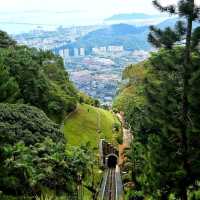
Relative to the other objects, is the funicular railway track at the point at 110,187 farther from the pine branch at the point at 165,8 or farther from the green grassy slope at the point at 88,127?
the pine branch at the point at 165,8

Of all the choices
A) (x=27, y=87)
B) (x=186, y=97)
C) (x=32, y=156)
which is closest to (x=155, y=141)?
(x=186, y=97)

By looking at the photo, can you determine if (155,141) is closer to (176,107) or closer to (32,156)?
(176,107)

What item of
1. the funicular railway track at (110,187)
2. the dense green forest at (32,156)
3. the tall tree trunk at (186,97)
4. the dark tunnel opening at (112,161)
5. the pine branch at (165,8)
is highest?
the pine branch at (165,8)

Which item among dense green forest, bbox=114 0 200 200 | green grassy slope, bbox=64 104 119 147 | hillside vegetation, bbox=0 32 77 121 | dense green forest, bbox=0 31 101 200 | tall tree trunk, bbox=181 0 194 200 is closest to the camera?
tall tree trunk, bbox=181 0 194 200

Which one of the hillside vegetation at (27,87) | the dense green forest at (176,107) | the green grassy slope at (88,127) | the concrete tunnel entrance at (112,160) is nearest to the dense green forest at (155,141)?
the dense green forest at (176,107)

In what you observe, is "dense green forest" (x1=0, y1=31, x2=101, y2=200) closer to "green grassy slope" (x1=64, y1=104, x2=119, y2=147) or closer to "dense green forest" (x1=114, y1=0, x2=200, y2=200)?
"dense green forest" (x1=114, y1=0, x2=200, y2=200)

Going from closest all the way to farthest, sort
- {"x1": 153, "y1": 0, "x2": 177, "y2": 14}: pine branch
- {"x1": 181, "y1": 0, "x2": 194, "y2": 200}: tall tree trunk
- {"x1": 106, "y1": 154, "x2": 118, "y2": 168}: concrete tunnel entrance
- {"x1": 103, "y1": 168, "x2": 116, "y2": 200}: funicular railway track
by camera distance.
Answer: {"x1": 153, "y1": 0, "x2": 177, "y2": 14}: pine branch → {"x1": 181, "y1": 0, "x2": 194, "y2": 200}: tall tree trunk → {"x1": 103, "y1": 168, "x2": 116, "y2": 200}: funicular railway track → {"x1": 106, "y1": 154, "x2": 118, "y2": 168}: concrete tunnel entrance

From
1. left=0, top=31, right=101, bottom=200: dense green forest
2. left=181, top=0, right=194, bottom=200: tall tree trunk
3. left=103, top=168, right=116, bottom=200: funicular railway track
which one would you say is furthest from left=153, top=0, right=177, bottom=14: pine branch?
left=103, top=168, right=116, bottom=200: funicular railway track

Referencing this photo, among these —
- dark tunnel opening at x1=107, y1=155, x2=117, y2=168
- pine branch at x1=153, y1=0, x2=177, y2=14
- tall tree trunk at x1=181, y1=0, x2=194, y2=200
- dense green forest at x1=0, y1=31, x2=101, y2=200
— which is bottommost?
dark tunnel opening at x1=107, y1=155, x2=117, y2=168

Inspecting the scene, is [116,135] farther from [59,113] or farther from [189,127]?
[189,127]
